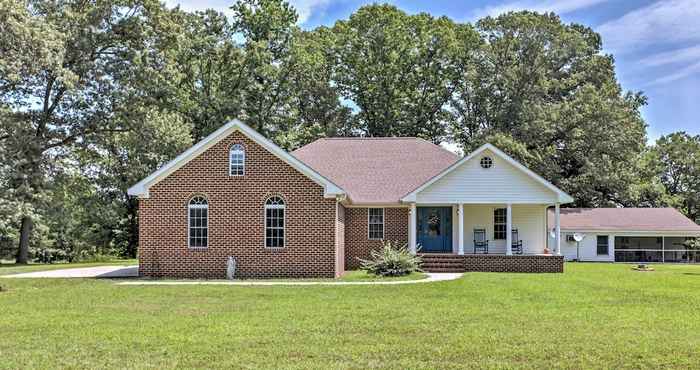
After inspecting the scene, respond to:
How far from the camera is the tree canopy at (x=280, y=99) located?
34688 millimetres

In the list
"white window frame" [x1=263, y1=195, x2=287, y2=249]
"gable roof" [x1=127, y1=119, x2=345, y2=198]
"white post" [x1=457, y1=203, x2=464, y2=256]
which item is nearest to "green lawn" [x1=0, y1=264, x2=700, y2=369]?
"white window frame" [x1=263, y1=195, x2=287, y2=249]

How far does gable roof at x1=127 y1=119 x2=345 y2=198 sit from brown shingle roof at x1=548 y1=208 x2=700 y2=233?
24.8 meters

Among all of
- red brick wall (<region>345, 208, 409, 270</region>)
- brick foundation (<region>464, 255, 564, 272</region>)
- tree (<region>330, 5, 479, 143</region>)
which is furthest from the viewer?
tree (<region>330, 5, 479, 143</region>)

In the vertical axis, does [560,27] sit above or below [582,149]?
above

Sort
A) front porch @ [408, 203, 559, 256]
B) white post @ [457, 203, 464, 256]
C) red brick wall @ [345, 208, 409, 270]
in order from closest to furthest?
white post @ [457, 203, 464, 256]
red brick wall @ [345, 208, 409, 270]
front porch @ [408, 203, 559, 256]

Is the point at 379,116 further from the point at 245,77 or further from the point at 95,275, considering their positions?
the point at 95,275

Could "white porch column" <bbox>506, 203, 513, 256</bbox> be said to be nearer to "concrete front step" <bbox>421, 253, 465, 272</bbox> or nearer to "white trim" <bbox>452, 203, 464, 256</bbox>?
"white trim" <bbox>452, 203, 464, 256</bbox>

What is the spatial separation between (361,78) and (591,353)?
4190 cm

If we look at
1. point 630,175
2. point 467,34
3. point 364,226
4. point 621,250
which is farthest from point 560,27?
point 364,226

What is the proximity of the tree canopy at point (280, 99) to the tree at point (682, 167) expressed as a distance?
6056 millimetres

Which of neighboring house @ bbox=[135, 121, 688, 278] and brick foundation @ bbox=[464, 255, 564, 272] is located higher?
neighboring house @ bbox=[135, 121, 688, 278]

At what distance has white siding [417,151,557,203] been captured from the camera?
90.8 ft

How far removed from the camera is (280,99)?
4472cm

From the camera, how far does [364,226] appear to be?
28.6m
